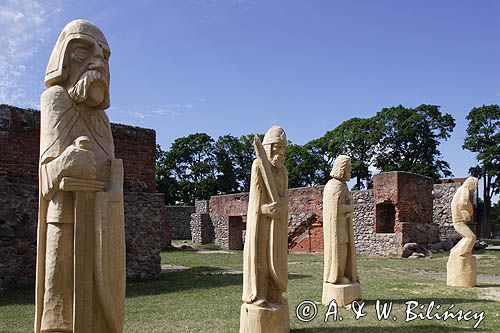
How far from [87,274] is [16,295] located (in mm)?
7540

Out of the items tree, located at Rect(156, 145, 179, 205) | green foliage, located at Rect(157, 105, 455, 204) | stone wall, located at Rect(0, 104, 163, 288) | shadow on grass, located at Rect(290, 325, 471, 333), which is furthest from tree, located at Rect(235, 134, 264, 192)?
shadow on grass, located at Rect(290, 325, 471, 333)

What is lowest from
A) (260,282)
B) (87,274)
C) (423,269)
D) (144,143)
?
(423,269)

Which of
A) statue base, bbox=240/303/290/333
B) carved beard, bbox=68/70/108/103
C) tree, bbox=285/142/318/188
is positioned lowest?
statue base, bbox=240/303/290/333

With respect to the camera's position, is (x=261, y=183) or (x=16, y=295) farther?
(x=16, y=295)

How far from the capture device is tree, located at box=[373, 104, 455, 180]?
40.8m

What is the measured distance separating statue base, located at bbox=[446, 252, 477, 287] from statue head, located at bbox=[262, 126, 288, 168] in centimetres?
660

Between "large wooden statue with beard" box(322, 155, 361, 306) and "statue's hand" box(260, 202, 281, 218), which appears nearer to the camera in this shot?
"statue's hand" box(260, 202, 281, 218)

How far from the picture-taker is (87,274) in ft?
10.6

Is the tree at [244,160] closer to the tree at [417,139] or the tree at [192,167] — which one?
the tree at [192,167]

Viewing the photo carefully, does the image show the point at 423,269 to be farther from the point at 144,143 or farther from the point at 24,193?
the point at 24,193

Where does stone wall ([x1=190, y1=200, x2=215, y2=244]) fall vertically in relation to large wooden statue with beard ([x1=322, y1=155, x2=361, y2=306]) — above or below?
below

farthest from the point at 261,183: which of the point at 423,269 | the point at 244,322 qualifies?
the point at 423,269

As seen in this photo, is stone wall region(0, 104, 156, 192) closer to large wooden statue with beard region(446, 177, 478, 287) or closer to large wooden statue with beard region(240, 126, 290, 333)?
large wooden statue with beard region(240, 126, 290, 333)

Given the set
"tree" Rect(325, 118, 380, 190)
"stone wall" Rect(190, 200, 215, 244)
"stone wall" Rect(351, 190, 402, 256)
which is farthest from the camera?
"tree" Rect(325, 118, 380, 190)
